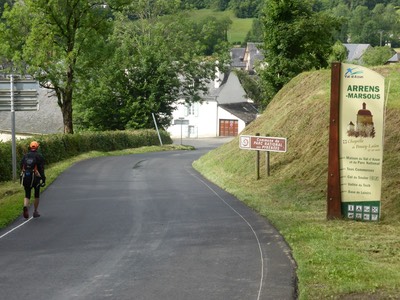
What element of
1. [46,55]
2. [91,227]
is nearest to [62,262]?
[91,227]

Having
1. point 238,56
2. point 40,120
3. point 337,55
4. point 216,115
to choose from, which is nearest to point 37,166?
point 337,55

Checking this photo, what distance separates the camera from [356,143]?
15.2 meters

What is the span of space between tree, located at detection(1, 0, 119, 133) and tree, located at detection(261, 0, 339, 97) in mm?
11868

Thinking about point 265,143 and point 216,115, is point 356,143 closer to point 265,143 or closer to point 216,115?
point 265,143

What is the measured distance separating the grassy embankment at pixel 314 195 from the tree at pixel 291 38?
8204 millimetres

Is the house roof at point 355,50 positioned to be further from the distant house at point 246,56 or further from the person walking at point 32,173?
the person walking at point 32,173

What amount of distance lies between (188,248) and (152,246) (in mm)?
690

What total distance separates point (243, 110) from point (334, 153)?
2962 inches

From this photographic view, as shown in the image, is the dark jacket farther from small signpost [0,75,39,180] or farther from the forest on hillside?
the forest on hillside

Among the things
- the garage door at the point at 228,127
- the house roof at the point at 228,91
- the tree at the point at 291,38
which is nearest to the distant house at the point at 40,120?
the house roof at the point at 228,91

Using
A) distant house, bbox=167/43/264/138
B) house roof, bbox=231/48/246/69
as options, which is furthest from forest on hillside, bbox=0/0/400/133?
house roof, bbox=231/48/246/69

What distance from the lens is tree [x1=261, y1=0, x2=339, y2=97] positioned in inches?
1591

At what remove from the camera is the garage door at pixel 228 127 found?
87.9m

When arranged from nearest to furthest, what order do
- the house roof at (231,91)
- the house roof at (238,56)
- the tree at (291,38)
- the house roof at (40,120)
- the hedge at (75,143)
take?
the hedge at (75,143)
the tree at (291,38)
the house roof at (40,120)
the house roof at (231,91)
the house roof at (238,56)
